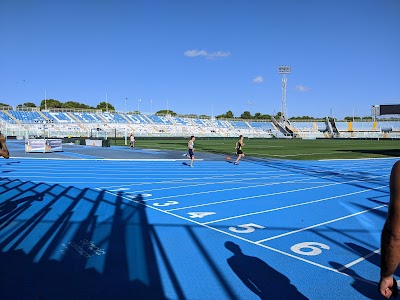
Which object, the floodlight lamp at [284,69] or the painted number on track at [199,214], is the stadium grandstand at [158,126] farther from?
the painted number on track at [199,214]

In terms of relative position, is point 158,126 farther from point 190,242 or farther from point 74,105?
point 190,242

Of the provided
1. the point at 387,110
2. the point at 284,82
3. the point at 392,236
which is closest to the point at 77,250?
the point at 392,236

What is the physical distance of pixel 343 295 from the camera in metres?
4.30

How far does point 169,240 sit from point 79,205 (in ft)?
13.4

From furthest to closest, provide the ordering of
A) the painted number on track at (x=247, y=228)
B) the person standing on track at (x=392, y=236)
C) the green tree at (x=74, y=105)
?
the green tree at (x=74, y=105) → the painted number on track at (x=247, y=228) → the person standing on track at (x=392, y=236)

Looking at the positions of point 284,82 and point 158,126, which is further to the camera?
point 284,82

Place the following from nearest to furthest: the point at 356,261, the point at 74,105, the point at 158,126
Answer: the point at 356,261, the point at 158,126, the point at 74,105

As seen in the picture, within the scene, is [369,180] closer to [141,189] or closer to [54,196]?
[141,189]

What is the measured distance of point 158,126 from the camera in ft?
288

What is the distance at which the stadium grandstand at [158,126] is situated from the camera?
68.4 metres

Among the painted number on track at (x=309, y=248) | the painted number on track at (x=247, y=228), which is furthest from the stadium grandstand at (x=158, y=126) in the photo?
the painted number on track at (x=309, y=248)

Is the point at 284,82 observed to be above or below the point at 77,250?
above

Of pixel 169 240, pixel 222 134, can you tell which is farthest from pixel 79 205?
pixel 222 134

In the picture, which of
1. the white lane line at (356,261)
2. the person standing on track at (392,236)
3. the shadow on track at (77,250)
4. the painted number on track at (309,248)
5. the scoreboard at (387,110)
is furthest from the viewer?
the scoreboard at (387,110)
